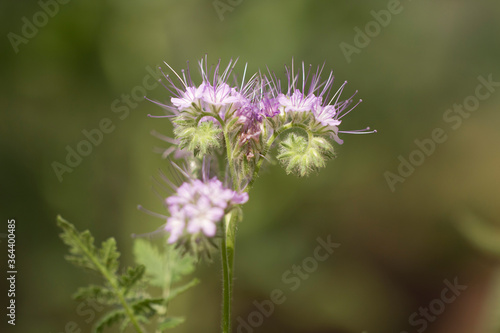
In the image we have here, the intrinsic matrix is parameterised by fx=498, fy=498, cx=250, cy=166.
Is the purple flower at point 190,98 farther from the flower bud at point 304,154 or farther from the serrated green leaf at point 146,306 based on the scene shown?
the serrated green leaf at point 146,306

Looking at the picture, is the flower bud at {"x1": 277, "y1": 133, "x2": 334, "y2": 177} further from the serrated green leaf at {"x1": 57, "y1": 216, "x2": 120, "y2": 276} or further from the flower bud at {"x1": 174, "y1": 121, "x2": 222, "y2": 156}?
the serrated green leaf at {"x1": 57, "y1": 216, "x2": 120, "y2": 276}

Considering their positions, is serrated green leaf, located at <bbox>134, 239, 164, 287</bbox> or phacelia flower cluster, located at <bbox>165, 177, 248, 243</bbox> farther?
serrated green leaf, located at <bbox>134, 239, 164, 287</bbox>

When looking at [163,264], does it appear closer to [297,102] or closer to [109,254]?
[109,254]

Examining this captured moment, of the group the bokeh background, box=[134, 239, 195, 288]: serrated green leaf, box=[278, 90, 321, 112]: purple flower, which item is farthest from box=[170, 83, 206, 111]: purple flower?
the bokeh background

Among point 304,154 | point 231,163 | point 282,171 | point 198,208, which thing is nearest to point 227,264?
point 198,208

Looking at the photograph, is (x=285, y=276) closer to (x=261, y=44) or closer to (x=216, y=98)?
(x=261, y=44)

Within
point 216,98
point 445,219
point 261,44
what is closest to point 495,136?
point 445,219
